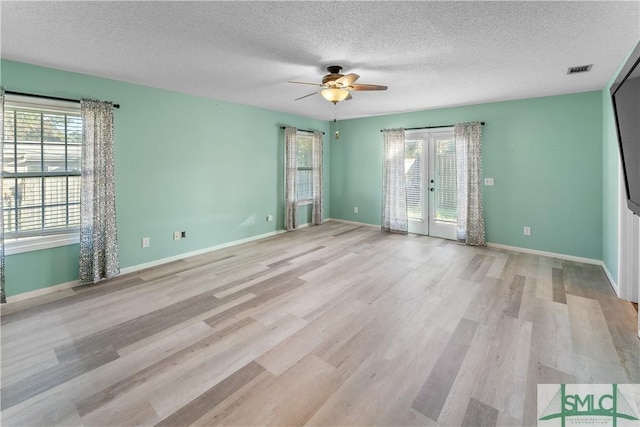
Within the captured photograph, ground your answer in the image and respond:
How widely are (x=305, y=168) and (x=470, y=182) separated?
3356 mm

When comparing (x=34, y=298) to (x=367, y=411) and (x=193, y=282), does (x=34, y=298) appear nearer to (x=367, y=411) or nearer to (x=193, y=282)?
(x=193, y=282)

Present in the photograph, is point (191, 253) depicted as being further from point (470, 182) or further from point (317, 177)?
point (470, 182)

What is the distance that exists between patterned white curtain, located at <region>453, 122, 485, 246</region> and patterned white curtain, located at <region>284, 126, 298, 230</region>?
310 centimetres

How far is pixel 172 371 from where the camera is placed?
2.02 metres

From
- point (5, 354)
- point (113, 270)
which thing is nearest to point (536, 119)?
point (113, 270)

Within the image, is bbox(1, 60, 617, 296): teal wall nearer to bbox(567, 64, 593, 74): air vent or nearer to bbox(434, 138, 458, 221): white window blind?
bbox(434, 138, 458, 221): white window blind

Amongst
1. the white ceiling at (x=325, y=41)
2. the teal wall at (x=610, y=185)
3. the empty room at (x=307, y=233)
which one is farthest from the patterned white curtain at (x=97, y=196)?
the teal wall at (x=610, y=185)

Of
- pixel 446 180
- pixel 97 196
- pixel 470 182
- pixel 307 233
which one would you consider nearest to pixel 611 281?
pixel 470 182

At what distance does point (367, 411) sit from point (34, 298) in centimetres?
372

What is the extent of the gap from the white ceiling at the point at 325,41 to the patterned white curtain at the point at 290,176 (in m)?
2.04

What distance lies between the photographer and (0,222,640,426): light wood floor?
1709 mm

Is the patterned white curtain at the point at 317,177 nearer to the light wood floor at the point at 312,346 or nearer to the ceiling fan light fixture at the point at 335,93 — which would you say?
the light wood floor at the point at 312,346

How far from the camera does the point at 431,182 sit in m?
5.80

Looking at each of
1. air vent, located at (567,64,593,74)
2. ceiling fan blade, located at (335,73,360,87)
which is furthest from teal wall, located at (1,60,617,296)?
ceiling fan blade, located at (335,73,360,87)
